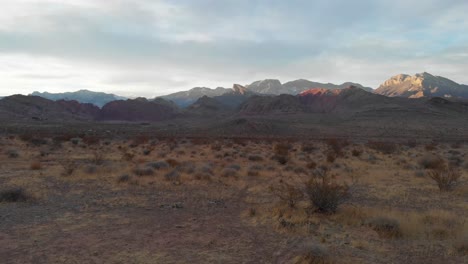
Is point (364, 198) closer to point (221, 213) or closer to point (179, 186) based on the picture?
point (221, 213)

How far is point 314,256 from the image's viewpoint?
6848 mm

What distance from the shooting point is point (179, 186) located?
1504cm

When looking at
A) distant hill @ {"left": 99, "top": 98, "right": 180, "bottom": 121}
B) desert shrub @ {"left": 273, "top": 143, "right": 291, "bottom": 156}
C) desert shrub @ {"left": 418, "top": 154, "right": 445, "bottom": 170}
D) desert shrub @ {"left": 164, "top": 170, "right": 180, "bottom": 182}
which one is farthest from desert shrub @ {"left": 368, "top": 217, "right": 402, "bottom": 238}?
distant hill @ {"left": 99, "top": 98, "right": 180, "bottom": 121}

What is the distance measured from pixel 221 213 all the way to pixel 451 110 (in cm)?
11290

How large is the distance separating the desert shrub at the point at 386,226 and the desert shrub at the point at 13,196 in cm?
1046

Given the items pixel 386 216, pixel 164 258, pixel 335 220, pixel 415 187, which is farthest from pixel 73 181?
pixel 415 187

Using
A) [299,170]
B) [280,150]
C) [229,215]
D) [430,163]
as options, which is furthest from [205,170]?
[430,163]

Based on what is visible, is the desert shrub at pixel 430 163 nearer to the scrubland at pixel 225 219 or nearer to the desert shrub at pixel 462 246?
the scrubland at pixel 225 219

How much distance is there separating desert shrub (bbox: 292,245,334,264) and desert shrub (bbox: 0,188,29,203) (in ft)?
30.6

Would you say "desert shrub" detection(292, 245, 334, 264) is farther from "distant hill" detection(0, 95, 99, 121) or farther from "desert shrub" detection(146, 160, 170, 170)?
"distant hill" detection(0, 95, 99, 121)

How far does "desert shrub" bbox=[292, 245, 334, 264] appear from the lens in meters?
6.76

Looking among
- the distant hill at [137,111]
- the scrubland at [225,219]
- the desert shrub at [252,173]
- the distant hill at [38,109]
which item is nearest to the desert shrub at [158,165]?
the scrubland at [225,219]

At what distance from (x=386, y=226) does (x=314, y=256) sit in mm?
2815

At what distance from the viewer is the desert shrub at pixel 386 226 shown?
8.47m
